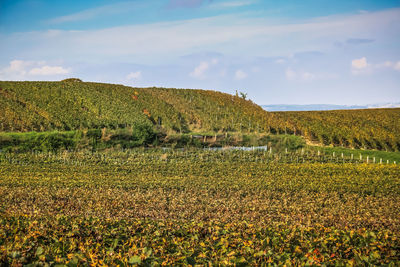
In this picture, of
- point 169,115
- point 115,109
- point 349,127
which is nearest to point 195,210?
point 115,109

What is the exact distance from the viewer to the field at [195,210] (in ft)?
22.2

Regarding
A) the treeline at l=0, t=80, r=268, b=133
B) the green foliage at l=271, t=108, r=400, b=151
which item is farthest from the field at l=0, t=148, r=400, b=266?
the green foliage at l=271, t=108, r=400, b=151

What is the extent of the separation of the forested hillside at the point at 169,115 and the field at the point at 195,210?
1714 cm

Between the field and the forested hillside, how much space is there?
17.1 meters

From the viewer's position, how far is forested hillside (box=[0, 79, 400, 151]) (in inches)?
2032

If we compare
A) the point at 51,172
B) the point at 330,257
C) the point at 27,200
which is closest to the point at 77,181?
the point at 51,172

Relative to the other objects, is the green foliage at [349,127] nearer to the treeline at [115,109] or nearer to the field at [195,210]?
the treeline at [115,109]

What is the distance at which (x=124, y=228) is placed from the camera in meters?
8.25

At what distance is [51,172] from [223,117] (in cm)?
3950

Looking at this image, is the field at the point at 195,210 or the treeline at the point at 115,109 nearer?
the field at the point at 195,210

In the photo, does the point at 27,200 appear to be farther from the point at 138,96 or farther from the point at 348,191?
the point at 138,96

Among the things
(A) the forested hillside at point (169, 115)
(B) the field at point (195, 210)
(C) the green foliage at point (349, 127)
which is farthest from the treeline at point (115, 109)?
(B) the field at point (195, 210)

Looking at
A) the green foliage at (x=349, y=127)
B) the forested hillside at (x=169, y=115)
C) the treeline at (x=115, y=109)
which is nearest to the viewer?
the treeline at (x=115, y=109)

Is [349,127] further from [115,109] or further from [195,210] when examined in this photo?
[195,210]
